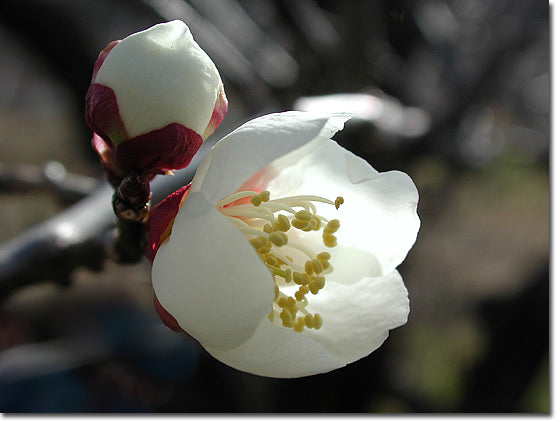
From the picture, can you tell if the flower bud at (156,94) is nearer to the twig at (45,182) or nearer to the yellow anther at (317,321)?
the yellow anther at (317,321)

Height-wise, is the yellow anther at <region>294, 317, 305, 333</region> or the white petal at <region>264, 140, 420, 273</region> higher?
the white petal at <region>264, 140, 420, 273</region>

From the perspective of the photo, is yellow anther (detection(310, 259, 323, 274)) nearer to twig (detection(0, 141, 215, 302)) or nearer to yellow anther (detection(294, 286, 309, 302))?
yellow anther (detection(294, 286, 309, 302))

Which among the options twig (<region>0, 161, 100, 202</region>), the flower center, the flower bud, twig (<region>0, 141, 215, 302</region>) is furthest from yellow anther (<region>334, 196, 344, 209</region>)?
twig (<region>0, 161, 100, 202</region>)

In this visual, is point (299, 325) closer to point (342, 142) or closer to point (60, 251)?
point (60, 251)

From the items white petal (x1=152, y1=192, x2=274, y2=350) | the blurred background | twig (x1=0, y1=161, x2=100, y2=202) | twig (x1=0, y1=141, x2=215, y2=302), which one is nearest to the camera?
white petal (x1=152, y1=192, x2=274, y2=350)

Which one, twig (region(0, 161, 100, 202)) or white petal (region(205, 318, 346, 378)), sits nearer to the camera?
white petal (region(205, 318, 346, 378))

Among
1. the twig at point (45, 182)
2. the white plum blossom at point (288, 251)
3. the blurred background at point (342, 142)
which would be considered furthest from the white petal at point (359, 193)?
the blurred background at point (342, 142)

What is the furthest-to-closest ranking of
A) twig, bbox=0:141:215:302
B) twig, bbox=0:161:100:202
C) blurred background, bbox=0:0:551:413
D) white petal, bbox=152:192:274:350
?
blurred background, bbox=0:0:551:413
twig, bbox=0:161:100:202
twig, bbox=0:141:215:302
white petal, bbox=152:192:274:350

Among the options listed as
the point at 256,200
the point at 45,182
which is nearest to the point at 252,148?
the point at 256,200
